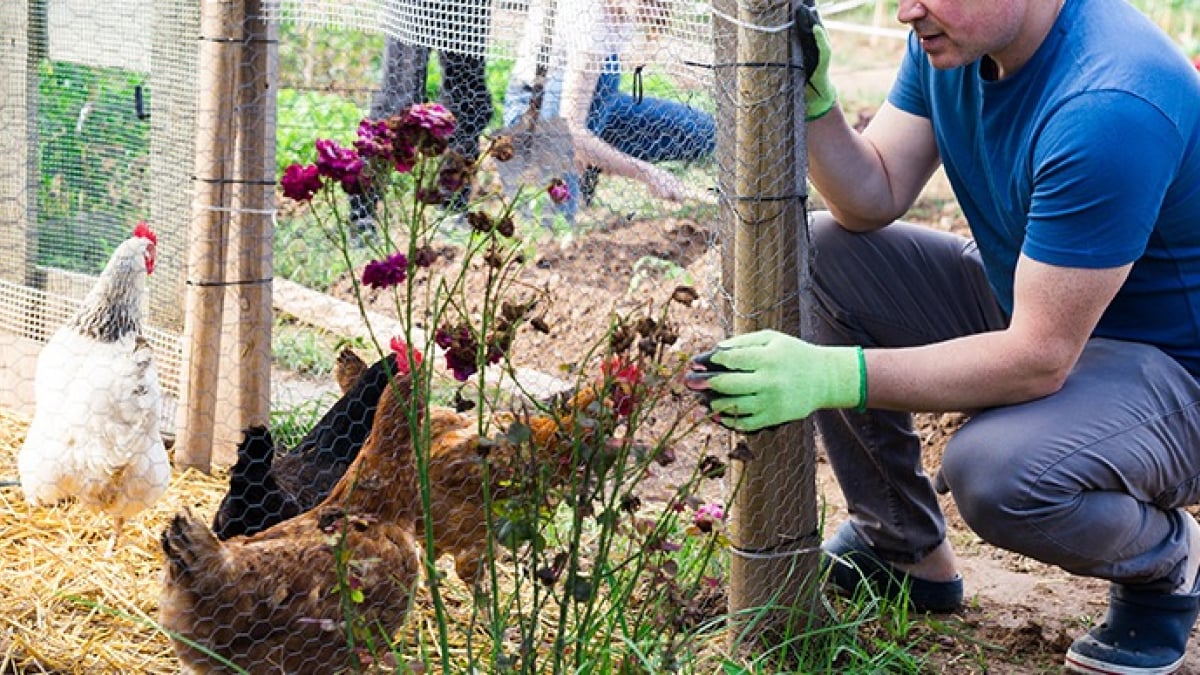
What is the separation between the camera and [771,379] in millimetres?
2459

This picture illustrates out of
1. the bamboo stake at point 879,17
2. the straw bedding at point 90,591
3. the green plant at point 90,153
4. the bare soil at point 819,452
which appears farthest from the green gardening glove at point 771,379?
the bamboo stake at point 879,17

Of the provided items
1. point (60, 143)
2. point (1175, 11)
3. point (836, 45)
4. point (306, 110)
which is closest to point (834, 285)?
point (60, 143)

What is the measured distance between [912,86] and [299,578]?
5.63ft

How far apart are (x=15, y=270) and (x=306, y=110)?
221 centimetres

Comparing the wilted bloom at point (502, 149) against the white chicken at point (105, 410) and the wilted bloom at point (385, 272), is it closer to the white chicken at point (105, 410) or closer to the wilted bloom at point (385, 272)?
the wilted bloom at point (385, 272)

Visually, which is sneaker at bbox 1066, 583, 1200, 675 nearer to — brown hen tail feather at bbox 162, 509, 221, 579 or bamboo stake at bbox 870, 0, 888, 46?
brown hen tail feather at bbox 162, 509, 221, 579

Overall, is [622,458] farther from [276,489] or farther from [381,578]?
[276,489]

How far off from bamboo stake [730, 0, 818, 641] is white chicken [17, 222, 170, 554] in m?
1.49

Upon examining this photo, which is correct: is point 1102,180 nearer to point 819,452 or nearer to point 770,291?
point 770,291

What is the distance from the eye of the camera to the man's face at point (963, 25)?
2.56 meters

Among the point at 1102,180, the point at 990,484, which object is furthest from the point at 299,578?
the point at 1102,180

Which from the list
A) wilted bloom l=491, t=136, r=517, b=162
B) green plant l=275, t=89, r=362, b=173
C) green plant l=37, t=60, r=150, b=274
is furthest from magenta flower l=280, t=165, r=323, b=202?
green plant l=275, t=89, r=362, b=173

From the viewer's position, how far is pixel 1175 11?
12.4 meters

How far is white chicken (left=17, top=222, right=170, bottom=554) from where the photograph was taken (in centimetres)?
332
